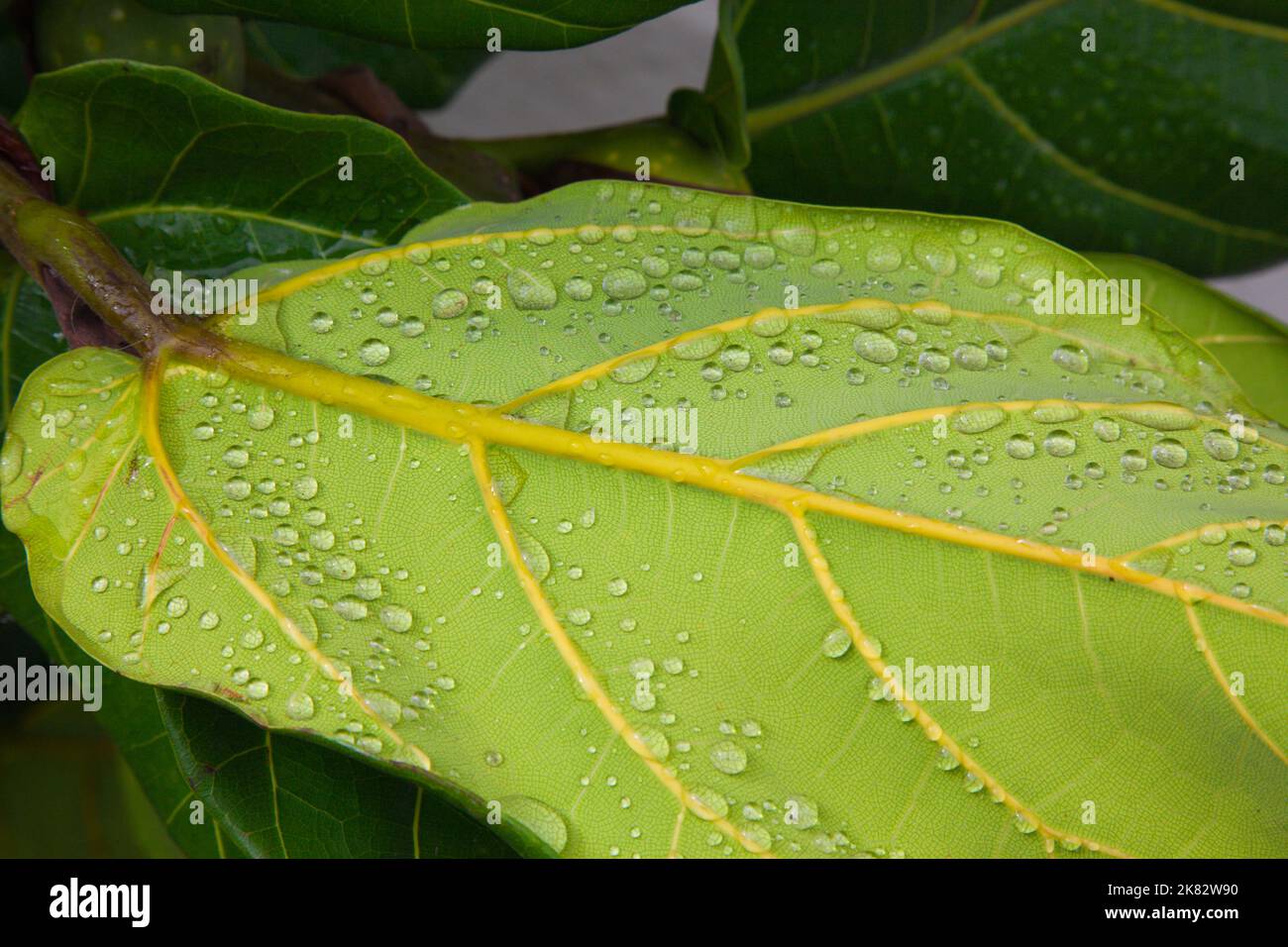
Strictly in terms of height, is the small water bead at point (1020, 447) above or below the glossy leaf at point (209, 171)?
below

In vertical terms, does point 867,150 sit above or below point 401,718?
above

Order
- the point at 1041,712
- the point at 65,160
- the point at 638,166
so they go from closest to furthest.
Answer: the point at 1041,712 → the point at 65,160 → the point at 638,166

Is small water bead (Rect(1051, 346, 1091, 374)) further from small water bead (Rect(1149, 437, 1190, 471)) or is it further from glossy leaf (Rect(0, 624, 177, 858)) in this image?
glossy leaf (Rect(0, 624, 177, 858))

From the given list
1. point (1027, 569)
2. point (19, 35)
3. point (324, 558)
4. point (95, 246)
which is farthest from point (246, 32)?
point (1027, 569)

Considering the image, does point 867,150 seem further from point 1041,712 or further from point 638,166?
point 1041,712

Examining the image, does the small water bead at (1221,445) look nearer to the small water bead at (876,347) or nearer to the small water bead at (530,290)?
the small water bead at (876,347)

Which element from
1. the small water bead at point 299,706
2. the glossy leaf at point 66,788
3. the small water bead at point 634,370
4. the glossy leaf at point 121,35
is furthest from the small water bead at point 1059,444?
the glossy leaf at point 66,788

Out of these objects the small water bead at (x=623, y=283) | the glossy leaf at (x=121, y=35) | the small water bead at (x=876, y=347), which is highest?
the glossy leaf at (x=121, y=35)
